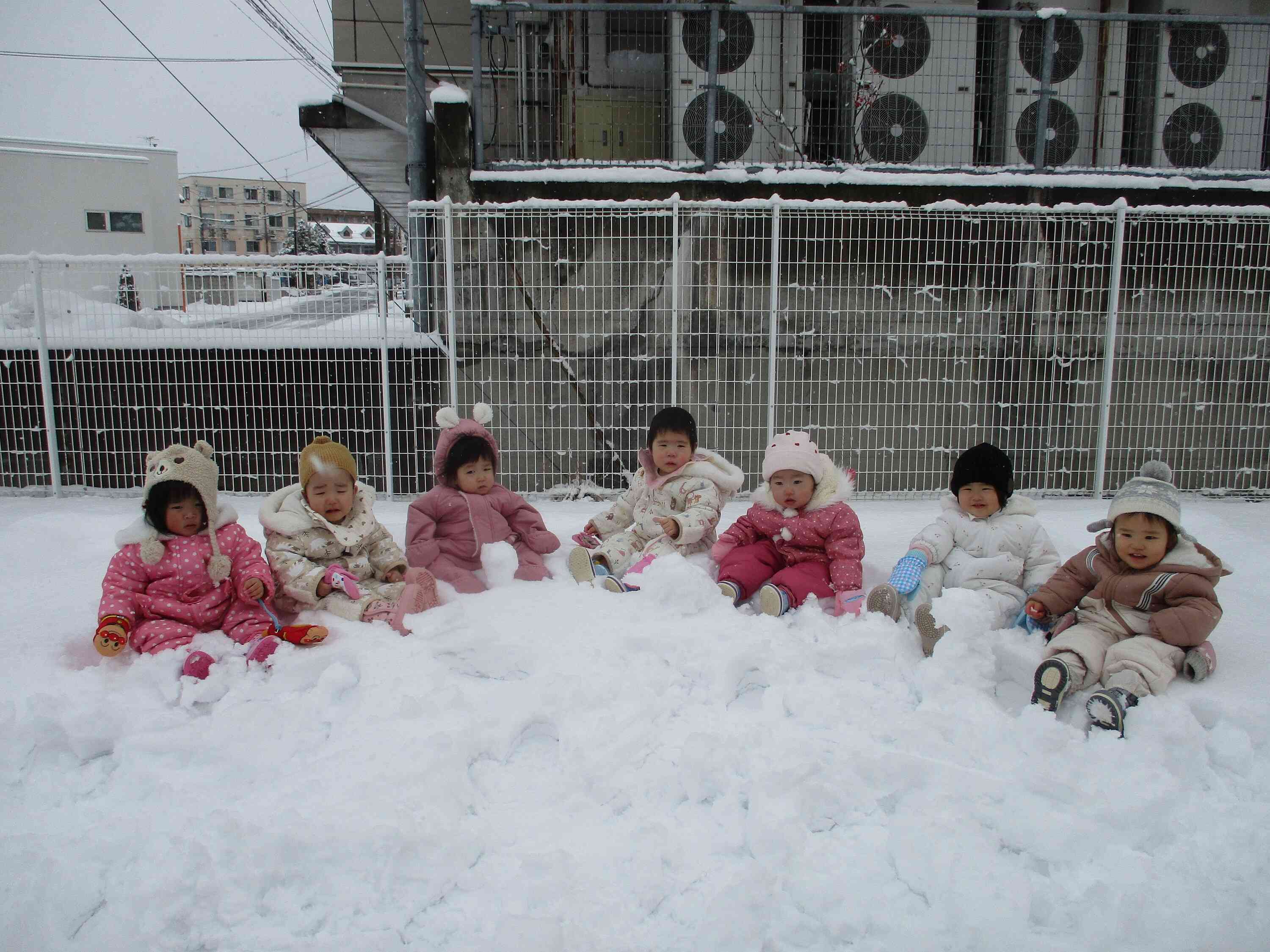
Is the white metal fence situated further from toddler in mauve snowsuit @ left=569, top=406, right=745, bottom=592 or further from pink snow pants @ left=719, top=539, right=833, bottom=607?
pink snow pants @ left=719, top=539, right=833, bottom=607

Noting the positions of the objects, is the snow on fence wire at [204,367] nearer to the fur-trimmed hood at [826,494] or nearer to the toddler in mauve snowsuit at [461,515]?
the toddler in mauve snowsuit at [461,515]

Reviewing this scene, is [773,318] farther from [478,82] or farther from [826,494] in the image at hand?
[478,82]

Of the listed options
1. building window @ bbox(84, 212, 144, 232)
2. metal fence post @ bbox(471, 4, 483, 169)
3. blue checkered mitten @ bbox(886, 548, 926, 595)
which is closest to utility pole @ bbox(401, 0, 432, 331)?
metal fence post @ bbox(471, 4, 483, 169)

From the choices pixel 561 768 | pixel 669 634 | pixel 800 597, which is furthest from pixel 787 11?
pixel 561 768

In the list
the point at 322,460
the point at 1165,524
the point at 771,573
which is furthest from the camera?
the point at 771,573

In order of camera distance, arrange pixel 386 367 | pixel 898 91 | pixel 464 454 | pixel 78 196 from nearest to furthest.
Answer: pixel 464 454 < pixel 386 367 < pixel 898 91 < pixel 78 196

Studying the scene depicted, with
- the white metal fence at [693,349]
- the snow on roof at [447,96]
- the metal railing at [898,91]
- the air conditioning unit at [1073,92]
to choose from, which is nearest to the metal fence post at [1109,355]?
the white metal fence at [693,349]

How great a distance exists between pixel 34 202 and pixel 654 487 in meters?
26.6

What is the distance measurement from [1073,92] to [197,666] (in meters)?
9.23

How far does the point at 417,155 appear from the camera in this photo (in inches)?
246

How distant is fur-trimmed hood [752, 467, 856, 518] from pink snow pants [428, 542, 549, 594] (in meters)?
1.24

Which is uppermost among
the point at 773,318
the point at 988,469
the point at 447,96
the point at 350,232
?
the point at 350,232

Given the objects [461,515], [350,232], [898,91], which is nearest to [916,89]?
[898,91]

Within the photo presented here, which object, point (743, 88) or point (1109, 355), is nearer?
point (1109, 355)
